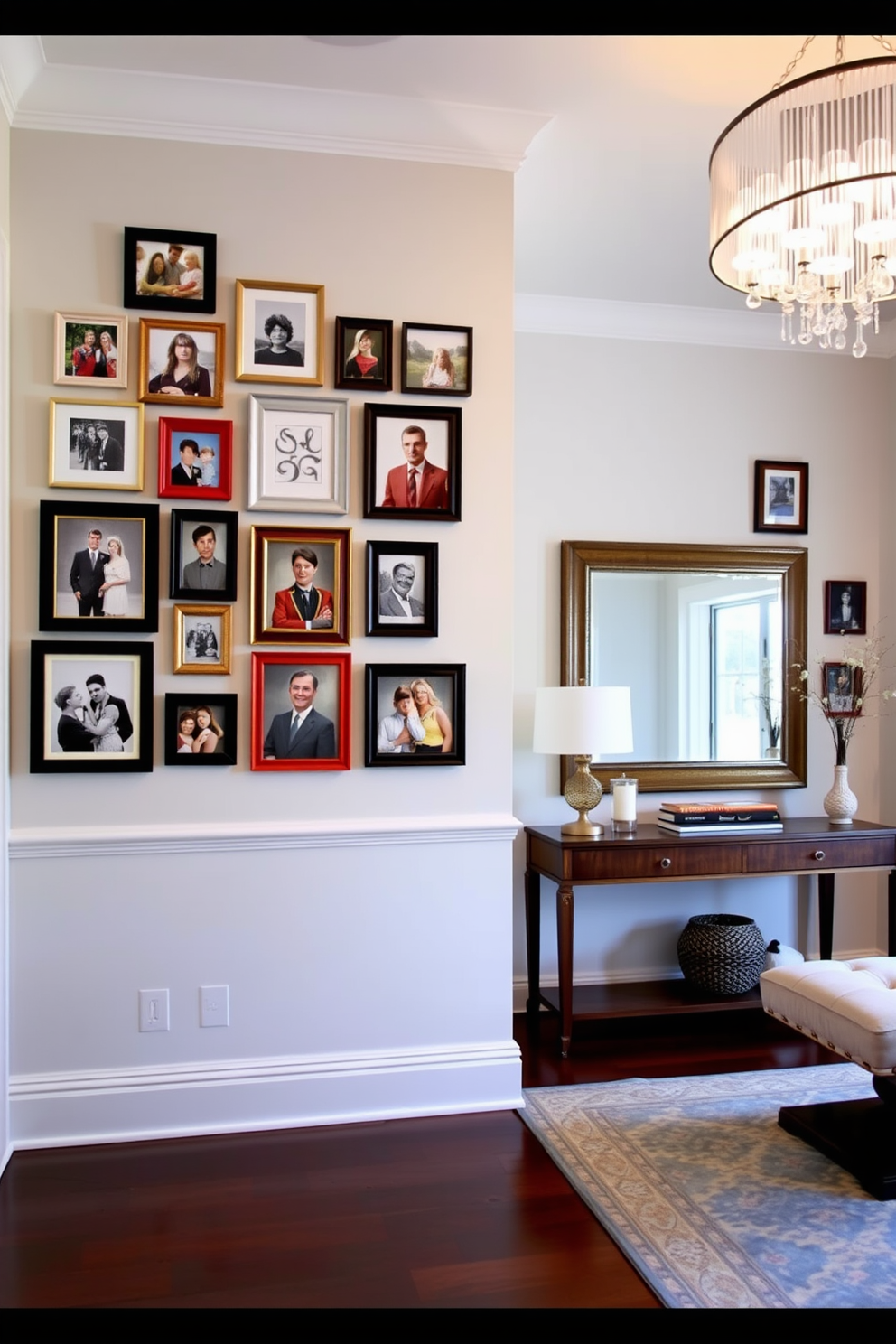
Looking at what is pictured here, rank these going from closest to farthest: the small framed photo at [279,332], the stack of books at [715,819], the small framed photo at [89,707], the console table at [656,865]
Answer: the small framed photo at [89,707] < the small framed photo at [279,332] < the console table at [656,865] < the stack of books at [715,819]

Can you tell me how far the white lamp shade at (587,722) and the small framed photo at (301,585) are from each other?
105cm

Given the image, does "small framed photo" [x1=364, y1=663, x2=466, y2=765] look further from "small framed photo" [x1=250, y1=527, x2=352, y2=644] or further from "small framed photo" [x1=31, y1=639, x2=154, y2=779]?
"small framed photo" [x1=31, y1=639, x2=154, y2=779]

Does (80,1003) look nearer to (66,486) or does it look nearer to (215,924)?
(215,924)

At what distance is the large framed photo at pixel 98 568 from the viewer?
276 centimetres

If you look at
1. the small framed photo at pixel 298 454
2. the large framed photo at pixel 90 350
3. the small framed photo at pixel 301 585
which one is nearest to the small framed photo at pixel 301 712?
the small framed photo at pixel 301 585

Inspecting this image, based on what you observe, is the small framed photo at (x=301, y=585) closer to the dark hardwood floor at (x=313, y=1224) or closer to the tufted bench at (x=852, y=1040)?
the dark hardwood floor at (x=313, y=1224)

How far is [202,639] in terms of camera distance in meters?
2.86

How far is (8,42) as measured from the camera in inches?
97.3

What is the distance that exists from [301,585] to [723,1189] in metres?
2.01

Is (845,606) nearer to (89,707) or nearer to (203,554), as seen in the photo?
(203,554)

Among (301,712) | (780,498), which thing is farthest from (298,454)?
(780,498)

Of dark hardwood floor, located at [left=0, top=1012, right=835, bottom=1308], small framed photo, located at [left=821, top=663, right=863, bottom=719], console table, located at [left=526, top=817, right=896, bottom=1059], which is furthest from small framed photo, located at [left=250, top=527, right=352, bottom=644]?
small framed photo, located at [left=821, top=663, right=863, bottom=719]

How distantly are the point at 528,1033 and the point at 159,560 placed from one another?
7.49 ft
